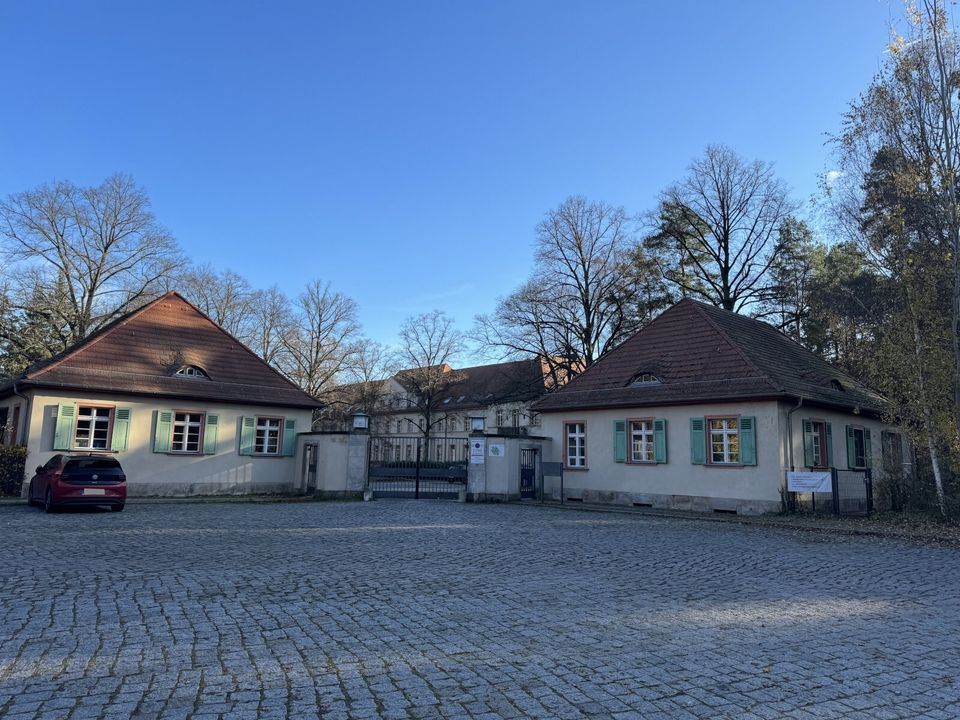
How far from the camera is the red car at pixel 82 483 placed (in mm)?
16969

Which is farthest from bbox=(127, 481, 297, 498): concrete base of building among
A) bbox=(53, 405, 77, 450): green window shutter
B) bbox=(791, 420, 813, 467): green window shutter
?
bbox=(791, 420, 813, 467): green window shutter

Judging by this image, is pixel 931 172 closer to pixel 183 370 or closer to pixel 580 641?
pixel 580 641

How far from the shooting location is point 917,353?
17531 millimetres

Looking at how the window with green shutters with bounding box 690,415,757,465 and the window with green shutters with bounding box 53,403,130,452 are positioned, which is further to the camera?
the window with green shutters with bounding box 53,403,130,452

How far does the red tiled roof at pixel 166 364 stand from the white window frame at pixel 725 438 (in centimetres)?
1480

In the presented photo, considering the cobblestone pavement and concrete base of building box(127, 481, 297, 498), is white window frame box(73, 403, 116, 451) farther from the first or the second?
the cobblestone pavement

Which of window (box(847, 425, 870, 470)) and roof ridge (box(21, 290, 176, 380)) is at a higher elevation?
roof ridge (box(21, 290, 176, 380))

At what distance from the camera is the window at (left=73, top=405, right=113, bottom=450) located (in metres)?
22.4

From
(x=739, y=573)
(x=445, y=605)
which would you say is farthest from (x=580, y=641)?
(x=739, y=573)

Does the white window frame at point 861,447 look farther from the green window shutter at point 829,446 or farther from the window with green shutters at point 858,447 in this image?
the green window shutter at point 829,446

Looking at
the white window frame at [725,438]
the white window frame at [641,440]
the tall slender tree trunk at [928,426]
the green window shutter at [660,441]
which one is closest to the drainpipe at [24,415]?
the white window frame at [641,440]

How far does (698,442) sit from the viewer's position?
21422 mm

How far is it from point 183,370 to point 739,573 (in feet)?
70.0

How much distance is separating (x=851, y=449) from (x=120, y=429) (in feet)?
83.4
